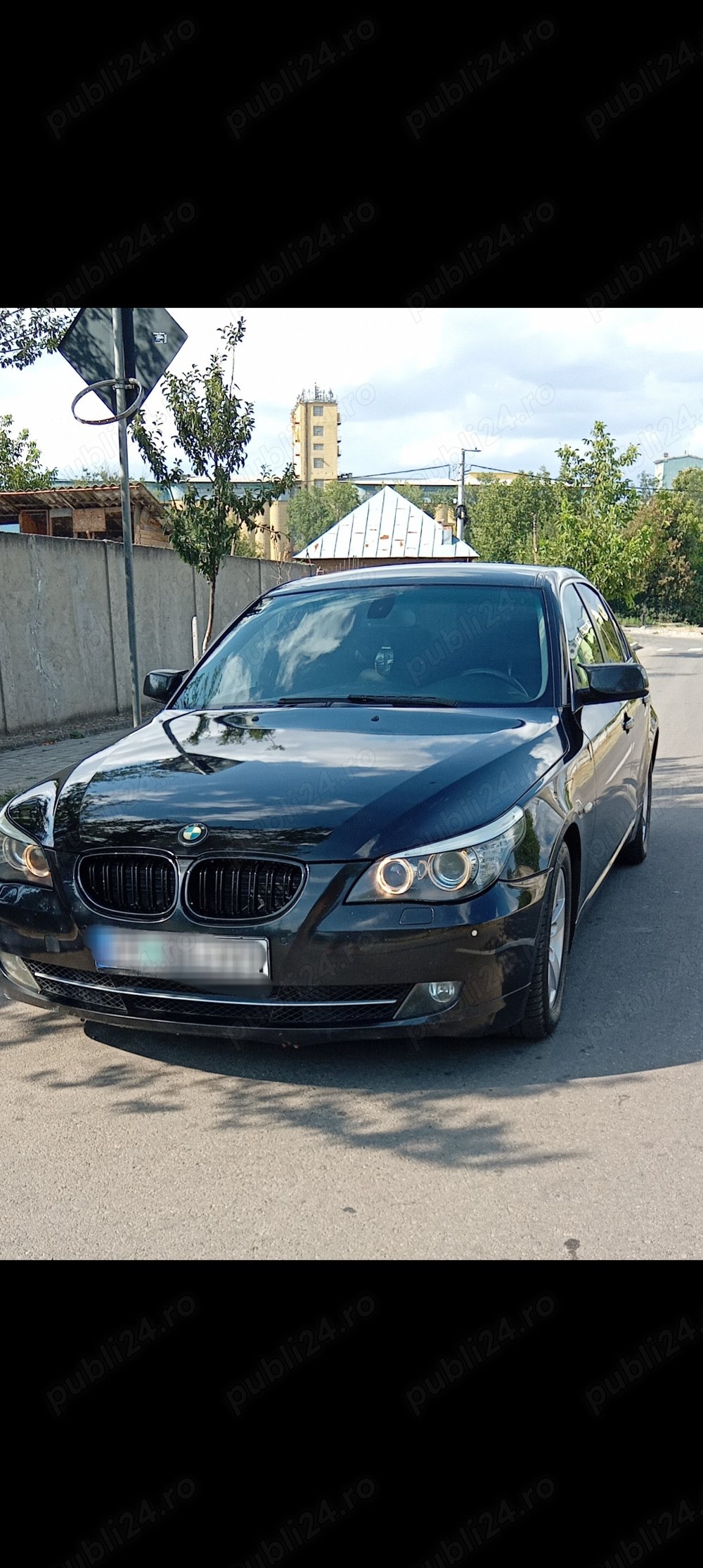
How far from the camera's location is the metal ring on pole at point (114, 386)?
264 inches

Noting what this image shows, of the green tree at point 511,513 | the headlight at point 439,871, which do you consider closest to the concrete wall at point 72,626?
the headlight at point 439,871

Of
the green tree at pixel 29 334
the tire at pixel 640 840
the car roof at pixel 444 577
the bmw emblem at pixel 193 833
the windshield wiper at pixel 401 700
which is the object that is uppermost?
the green tree at pixel 29 334

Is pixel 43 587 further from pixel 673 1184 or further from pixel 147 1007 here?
pixel 673 1184

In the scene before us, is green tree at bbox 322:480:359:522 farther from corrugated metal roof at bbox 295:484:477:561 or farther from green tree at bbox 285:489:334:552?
corrugated metal roof at bbox 295:484:477:561

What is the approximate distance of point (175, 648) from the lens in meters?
17.3

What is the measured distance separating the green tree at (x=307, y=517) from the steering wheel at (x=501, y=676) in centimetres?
10990

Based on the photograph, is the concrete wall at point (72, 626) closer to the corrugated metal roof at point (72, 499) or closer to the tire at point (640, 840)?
the tire at point (640, 840)

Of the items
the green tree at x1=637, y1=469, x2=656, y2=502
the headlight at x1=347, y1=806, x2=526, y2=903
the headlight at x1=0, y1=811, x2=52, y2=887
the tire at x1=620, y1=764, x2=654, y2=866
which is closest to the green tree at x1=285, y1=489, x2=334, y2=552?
→ the green tree at x1=637, y1=469, x2=656, y2=502

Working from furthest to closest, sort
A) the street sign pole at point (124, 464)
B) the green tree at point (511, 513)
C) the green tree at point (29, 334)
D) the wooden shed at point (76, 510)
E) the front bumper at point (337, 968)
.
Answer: the green tree at point (511, 513), the wooden shed at point (76, 510), the green tree at point (29, 334), the street sign pole at point (124, 464), the front bumper at point (337, 968)

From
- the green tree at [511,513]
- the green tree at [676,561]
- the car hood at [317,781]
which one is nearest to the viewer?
the car hood at [317,781]

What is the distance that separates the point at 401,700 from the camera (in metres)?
4.88

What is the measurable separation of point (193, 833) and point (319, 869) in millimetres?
416

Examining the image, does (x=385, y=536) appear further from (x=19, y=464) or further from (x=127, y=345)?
(x=127, y=345)

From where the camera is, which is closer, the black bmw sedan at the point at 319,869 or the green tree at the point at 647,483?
the black bmw sedan at the point at 319,869
